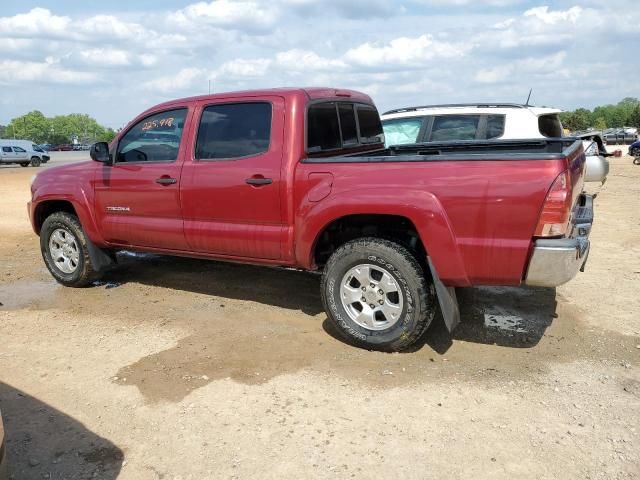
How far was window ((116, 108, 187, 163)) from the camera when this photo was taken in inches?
198

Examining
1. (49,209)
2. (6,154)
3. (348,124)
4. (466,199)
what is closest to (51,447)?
(466,199)

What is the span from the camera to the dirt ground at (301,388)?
114 inches

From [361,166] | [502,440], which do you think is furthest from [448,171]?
[502,440]

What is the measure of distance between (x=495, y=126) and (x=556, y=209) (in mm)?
4354

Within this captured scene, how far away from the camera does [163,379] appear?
3793mm

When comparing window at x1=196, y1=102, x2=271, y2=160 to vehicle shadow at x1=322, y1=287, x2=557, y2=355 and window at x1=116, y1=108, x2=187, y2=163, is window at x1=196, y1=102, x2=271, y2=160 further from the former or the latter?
vehicle shadow at x1=322, y1=287, x2=557, y2=355

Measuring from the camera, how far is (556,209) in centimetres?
340

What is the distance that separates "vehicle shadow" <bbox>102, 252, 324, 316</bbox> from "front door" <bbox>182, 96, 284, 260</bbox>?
84 cm

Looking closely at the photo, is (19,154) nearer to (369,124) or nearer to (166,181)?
(166,181)

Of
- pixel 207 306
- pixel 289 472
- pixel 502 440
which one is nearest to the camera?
pixel 289 472

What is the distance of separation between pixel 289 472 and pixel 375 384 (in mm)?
1060

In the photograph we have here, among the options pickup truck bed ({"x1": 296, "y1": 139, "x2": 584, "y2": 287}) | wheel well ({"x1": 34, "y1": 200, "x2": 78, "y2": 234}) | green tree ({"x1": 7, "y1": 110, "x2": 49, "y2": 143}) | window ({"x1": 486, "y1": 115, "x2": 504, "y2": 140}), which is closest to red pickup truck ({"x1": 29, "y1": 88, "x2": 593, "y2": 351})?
pickup truck bed ({"x1": 296, "y1": 139, "x2": 584, "y2": 287})

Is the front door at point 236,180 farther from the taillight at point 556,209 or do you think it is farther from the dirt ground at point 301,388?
the taillight at point 556,209

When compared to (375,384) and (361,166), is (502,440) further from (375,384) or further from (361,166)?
(361,166)
